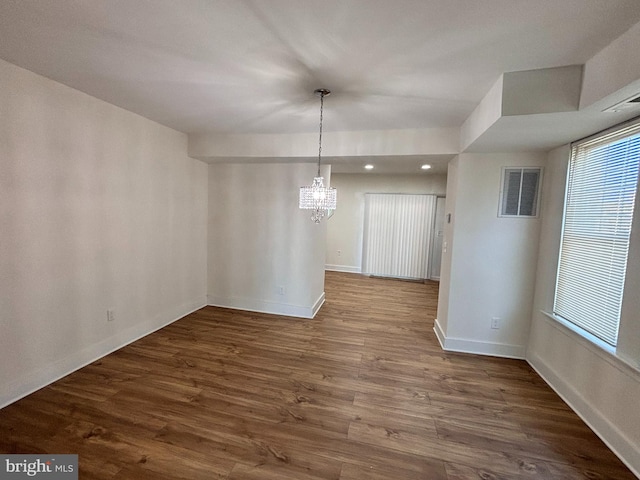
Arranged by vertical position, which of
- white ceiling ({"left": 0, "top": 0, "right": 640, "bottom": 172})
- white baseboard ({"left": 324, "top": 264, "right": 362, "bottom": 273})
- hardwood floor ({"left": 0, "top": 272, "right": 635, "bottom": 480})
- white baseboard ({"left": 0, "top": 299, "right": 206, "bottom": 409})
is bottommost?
hardwood floor ({"left": 0, "top": 272, "right": 635, "bottom": 480})

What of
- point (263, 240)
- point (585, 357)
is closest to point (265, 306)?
point (263, 240)

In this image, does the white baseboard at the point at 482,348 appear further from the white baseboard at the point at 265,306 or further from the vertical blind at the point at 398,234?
the vertical blind at the point at 398,234

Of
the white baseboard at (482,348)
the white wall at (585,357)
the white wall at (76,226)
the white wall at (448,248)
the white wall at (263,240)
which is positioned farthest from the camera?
the white wall at (263,240)

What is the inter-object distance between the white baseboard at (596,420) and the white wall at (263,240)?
2.73 m

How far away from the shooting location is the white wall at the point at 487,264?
2965 millimetres

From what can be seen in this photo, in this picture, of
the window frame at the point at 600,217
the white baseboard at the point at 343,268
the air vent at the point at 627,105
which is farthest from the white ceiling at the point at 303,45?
the white baseboard at the point at 343,268

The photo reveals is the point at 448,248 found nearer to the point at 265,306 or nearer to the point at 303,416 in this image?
the point at 303,416

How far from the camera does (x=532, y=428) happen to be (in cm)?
203

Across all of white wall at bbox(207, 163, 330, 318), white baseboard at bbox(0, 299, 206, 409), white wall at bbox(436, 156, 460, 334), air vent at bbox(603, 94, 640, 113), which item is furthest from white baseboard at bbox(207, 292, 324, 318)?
air vent at bbox(603, 94, 640, 113)

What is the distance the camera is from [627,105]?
1661 mm

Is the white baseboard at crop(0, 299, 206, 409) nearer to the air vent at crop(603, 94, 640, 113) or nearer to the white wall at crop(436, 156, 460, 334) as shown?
the white wall at crop(436, 156, 460, 334)

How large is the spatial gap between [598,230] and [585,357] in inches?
39.8

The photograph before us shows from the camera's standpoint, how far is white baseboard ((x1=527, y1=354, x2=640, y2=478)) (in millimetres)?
1725

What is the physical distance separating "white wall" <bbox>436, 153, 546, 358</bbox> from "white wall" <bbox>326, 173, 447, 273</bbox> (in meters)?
3.36
